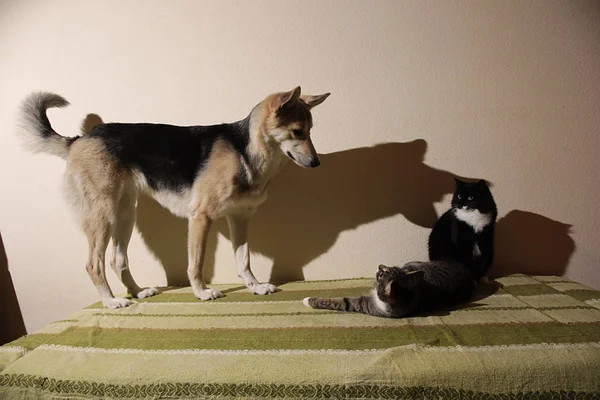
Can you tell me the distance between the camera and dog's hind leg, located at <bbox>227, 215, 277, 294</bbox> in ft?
5.27

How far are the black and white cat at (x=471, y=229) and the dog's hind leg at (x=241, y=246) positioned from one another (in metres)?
0.86

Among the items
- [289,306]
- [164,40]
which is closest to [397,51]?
[164,40]

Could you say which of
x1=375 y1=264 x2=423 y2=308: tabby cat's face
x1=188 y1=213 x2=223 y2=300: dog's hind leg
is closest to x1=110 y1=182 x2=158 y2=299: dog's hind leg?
x1=188 y1=213 x2=223 y2=300: dog's hind leg

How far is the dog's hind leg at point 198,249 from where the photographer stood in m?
1.45

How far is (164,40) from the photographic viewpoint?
172 centimetres

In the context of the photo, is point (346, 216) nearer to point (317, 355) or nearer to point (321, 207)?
point (321, 207)

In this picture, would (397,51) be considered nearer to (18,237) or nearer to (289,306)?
(289,306)

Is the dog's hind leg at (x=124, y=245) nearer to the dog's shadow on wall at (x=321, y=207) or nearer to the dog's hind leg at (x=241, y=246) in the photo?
the dog's shadow on wall at (x=321, y=207)

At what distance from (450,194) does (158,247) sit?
1.54 meters

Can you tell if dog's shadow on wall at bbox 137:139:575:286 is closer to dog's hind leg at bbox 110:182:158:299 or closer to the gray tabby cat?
dog's hind leg at bbox 110:182:158:299

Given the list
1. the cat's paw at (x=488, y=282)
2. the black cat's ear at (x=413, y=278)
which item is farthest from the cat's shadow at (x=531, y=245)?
the black cat's ear at (x=413, y=278)

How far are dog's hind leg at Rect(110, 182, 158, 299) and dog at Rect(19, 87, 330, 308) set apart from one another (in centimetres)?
5

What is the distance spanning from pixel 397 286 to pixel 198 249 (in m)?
0.83

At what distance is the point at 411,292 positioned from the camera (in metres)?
1.17
